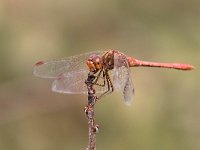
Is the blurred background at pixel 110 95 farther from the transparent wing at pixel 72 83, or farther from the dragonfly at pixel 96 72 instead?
the transparent wing at pixel 72 83

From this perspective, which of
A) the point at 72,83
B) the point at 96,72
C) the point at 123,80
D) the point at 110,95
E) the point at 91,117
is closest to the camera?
the point at 91,117

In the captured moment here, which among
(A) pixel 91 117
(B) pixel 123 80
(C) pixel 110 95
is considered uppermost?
(B) pixel 123 80

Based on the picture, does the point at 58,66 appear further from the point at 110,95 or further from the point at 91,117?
the point at 110,95

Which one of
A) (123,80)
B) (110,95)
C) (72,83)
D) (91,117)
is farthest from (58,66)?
(110,95)

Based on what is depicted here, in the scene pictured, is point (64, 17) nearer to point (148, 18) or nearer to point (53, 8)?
point (53, 8)

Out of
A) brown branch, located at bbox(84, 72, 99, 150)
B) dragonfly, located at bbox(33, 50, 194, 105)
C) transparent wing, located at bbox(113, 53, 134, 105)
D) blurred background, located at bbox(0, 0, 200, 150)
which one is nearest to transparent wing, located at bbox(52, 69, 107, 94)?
dragonfly, located at bbox(33, 50, 194, 105)

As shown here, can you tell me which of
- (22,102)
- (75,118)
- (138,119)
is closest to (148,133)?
(138,119)

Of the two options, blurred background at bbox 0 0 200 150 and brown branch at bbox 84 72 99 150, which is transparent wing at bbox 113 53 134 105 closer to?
brown branch at bbox 84 72 99 150
